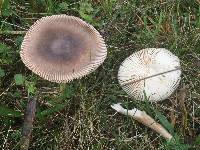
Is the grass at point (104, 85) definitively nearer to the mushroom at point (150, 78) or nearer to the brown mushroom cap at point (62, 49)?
the mushroom at point (150, 78)

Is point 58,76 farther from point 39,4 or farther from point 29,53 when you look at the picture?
point 39,4

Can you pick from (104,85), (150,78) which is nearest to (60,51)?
(104,85)

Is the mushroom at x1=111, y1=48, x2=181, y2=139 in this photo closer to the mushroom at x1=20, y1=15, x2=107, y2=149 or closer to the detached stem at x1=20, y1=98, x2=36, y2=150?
the mushroom at x1=20, y1=15, x2=107, y2=149

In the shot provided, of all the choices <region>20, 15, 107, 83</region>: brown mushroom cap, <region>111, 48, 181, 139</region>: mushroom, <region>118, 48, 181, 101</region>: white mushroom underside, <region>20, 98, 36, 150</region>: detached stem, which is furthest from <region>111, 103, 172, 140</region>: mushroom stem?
<region>20, 98, 36, 150</region>: detached stem

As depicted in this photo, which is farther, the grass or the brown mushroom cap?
the grass

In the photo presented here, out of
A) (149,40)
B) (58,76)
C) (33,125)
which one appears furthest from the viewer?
(149,40)

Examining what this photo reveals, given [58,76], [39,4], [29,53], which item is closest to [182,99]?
[58,76]

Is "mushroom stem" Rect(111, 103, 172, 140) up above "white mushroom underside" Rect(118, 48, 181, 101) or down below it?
below
